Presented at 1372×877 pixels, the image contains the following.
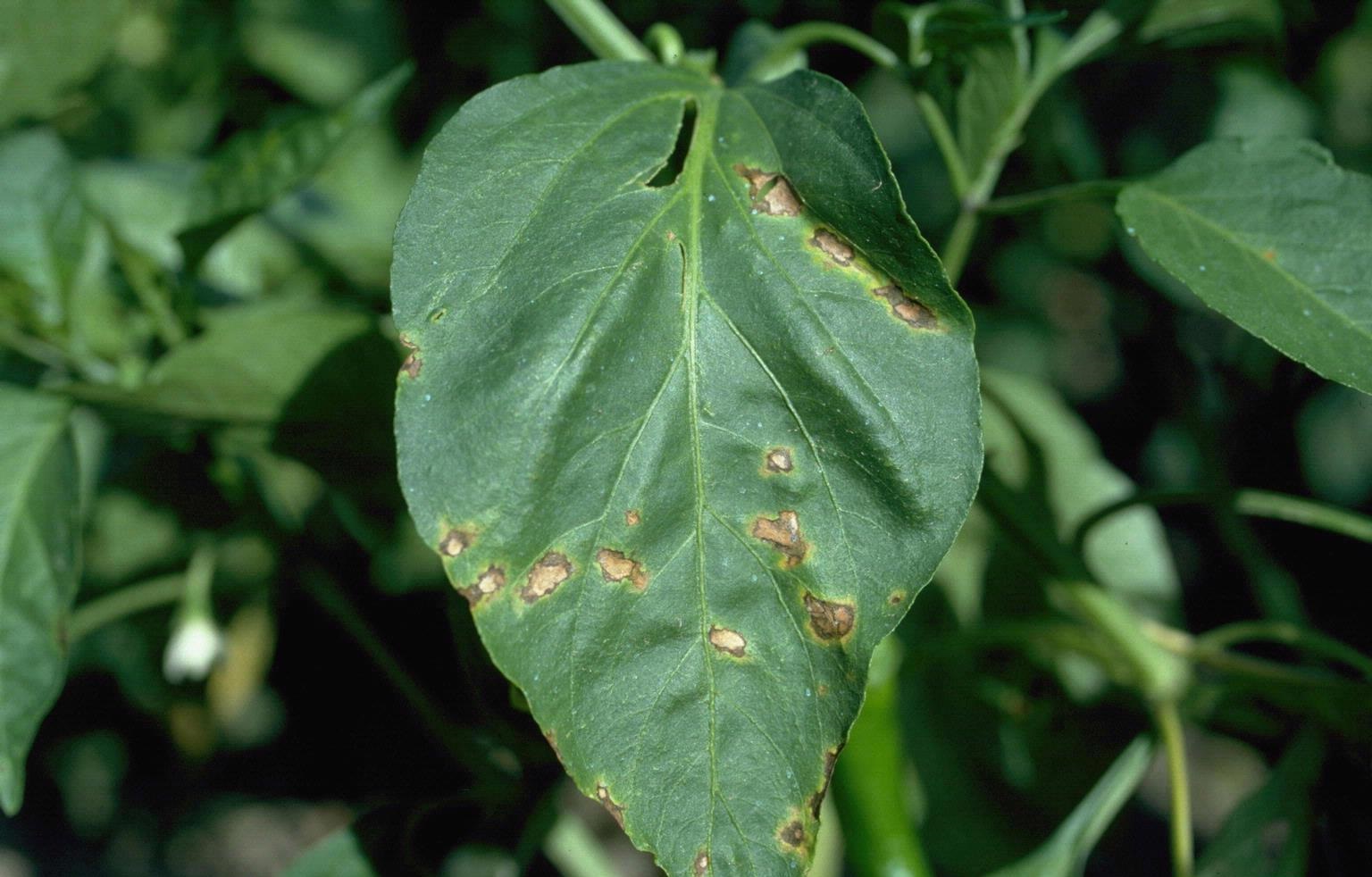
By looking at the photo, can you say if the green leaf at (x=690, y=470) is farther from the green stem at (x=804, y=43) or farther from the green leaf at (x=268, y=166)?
the green leaf at (x=268, y=166)

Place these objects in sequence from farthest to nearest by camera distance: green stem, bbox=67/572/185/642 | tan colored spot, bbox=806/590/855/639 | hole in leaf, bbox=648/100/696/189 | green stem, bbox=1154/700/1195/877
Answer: green stem, bbox=67/572/185/642, green stem, bbox=1154/700/1195/877, hole in leaf, bbox=648/100/696/189, tan colored spot, bbox=806/590/855/639

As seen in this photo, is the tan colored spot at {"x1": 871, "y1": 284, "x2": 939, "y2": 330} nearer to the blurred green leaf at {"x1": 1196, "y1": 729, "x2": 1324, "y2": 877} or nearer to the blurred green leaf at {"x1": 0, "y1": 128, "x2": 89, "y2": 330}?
the blurred green leaf at {"x1": 1196, "y1": 729, "x2": 1324, "y2": 877}

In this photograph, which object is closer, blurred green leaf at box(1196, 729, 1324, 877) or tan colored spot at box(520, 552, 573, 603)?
tan colored spot at box(520, 552, 573, 603)

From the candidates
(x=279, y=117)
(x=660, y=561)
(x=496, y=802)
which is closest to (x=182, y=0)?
(x=279, y=117)

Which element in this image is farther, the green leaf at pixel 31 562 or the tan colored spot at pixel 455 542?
the green leaf at pixel 31 562

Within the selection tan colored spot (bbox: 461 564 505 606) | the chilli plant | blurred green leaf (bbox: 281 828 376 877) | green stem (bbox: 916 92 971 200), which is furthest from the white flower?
green stem (bbox: 916 92 971 200)

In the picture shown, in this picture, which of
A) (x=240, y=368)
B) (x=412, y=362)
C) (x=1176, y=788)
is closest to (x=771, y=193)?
(x=412, y=362)

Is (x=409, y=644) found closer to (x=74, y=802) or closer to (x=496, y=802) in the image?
(x=496, y=802)

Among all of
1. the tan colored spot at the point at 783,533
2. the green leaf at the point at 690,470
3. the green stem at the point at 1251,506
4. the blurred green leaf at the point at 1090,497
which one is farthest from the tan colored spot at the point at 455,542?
the blurred green leaf at the point at 1090,497
